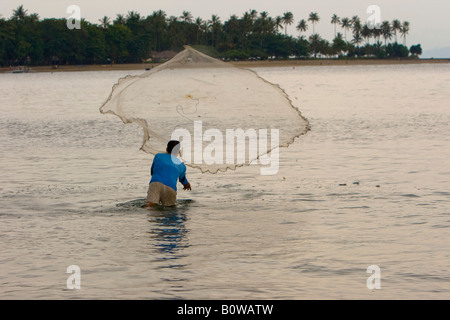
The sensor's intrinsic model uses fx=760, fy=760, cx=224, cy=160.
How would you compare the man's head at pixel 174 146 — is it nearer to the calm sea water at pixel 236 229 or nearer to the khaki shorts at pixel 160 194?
the khaki shorts at pixel 160 194

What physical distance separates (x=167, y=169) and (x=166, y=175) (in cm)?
14

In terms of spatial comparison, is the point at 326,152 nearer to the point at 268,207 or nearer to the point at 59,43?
the point at 268,207

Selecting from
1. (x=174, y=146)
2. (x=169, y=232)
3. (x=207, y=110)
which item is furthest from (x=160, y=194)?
(x=207, y=110)

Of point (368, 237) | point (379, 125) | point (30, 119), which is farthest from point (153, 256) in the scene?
point (30, 119)

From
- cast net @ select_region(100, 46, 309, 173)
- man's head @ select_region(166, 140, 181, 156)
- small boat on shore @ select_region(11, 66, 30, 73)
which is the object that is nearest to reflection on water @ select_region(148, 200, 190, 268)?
cast net @ select_region(100, 46, 309, 173)

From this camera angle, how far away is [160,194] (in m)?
14.3

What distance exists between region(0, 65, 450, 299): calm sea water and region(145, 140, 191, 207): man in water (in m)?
0.29

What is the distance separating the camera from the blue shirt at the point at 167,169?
1367 centimetres

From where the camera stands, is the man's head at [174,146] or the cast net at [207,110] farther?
the man's head at [174,146]

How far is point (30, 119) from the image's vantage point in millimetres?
45469

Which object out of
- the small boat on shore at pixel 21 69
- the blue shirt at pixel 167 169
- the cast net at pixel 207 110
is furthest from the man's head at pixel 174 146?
the small boat on shore at pixel 21 69

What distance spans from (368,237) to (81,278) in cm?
472

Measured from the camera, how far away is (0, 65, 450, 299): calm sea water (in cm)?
976

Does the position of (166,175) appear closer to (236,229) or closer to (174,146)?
(174,146)
